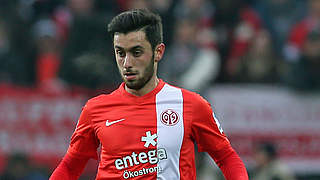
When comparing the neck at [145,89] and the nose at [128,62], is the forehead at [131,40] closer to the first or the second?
the nose at [128,62]

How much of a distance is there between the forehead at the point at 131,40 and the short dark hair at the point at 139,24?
2cm

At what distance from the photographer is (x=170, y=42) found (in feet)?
31.2

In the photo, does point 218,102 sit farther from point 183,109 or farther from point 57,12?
point 183,109

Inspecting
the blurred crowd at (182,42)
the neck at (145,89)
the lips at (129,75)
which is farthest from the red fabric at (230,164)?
the blurred crowd at (182,42)

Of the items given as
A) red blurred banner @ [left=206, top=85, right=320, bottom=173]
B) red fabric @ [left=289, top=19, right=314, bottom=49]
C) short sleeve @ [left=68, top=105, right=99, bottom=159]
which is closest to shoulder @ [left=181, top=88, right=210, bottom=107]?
short sleeve @ [left=68, top=105, right=99, bottom=159]

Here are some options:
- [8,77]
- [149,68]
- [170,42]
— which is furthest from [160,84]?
[8,77]

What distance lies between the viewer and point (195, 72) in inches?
378

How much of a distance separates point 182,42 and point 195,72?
43cm

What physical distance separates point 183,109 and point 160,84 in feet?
0.86

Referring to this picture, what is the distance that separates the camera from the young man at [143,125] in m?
4.45

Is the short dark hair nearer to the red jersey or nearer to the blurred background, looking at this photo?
the red jersey

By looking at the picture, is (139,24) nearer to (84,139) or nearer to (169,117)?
(169,117)

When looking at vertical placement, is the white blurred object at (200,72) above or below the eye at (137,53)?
below

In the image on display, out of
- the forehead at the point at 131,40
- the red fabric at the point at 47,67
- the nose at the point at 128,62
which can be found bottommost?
the red fabric at the point at 47,67
